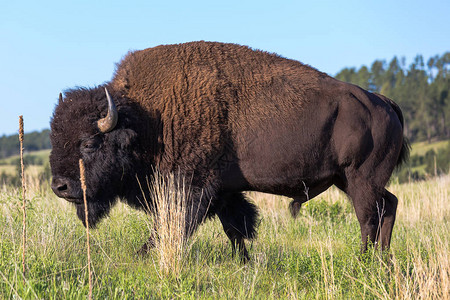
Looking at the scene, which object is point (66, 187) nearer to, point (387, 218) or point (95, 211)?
point (95, 211)

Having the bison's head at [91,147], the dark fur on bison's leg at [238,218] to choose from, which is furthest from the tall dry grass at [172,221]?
the dark fur on bison's leg at [238,218]

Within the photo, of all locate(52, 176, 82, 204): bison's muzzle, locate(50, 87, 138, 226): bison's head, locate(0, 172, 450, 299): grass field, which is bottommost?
locate(0, 172, 450, 299): grass field

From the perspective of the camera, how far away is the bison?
4.90 metres

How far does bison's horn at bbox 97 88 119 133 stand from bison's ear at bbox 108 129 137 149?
0.08 m

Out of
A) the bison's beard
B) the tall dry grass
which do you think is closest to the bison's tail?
the tall dry grass

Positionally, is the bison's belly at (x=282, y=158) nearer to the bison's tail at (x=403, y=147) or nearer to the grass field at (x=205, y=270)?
the grass field at (x=205, y=270)

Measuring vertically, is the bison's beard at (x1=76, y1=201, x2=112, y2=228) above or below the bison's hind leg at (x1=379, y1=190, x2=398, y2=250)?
above

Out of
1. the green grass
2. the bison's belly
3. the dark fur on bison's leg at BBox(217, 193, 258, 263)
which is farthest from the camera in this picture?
the green grass

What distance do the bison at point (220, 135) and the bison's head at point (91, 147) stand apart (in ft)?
0.03

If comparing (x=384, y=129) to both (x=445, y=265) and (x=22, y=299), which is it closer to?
(x=445, y=265)

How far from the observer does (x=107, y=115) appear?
478 cm

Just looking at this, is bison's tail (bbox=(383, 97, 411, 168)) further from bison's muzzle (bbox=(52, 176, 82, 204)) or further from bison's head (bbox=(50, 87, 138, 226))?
bison's muzzle (bbox=(52, 176, 82, 204))

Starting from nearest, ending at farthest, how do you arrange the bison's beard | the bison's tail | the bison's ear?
1. the bison's ear
2. the bison's beard
3. the bison's tail

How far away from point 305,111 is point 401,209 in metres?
5.36
